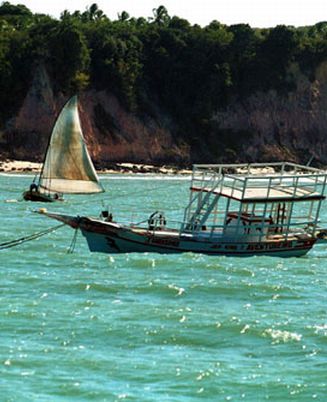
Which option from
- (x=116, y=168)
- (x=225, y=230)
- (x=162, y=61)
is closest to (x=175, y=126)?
(x=162, y=61)

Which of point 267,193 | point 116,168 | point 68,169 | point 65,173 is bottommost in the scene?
point 116,168

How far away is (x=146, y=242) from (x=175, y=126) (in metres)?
99.9

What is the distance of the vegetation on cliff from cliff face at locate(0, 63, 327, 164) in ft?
3.05

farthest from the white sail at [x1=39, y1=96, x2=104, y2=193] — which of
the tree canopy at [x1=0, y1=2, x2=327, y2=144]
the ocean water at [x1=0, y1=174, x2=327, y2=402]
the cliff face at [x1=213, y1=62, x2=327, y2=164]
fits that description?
the cliff face at [x1=213, y1=62, x2=327, y2=164]

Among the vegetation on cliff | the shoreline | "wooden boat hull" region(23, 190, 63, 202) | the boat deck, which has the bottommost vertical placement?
the shoreline

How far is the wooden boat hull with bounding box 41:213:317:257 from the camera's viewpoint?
41938 mm

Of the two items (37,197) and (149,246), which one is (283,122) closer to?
(37,197)

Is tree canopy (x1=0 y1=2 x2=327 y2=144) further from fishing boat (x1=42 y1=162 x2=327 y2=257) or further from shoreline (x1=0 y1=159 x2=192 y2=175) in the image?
fishing boat (x1=42 y1=162 x2=327 y2=257)

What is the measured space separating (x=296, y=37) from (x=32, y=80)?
3911cm

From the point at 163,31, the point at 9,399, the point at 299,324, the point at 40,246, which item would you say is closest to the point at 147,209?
the point at 40,246

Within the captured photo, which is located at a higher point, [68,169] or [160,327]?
[160,327]

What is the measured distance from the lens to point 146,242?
42.2 m

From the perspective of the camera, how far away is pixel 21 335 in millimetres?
26469

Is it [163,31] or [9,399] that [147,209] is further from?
[163,31]
